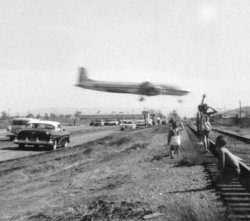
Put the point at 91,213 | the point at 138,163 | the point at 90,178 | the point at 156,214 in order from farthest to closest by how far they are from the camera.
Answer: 1. the point at 138,163
2. the point at 90,178
3. the point at 91,213
4. the point at 156,214

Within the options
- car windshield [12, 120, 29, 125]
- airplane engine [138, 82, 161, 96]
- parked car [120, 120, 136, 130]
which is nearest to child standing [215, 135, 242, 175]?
airplane engine [138, 82, 161, 96]

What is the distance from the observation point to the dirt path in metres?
6.27

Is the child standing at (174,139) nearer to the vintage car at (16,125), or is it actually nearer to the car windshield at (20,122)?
the vintage car at (16,125)

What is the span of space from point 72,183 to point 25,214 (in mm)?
3206

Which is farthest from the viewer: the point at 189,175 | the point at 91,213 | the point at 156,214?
the point at 189,175

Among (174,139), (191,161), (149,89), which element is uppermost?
(149,89)

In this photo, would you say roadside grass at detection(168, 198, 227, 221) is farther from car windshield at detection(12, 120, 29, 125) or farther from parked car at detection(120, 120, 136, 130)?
parked car at detection(120, 120, 136, 130)

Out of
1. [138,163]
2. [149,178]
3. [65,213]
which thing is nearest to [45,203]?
[65,213]

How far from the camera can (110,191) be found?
8539mm

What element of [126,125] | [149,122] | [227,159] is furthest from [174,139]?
[149,122]

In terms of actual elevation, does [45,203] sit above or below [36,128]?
below

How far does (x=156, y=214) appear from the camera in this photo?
600cm

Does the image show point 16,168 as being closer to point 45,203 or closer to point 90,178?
point 90,178

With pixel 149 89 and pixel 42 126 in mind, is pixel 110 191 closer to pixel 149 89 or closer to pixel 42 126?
pixel 149 89
